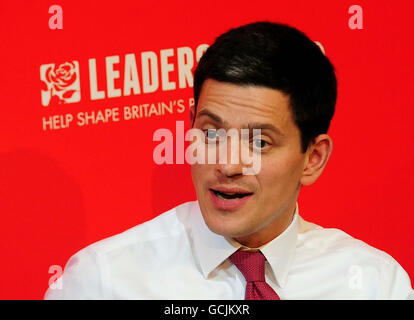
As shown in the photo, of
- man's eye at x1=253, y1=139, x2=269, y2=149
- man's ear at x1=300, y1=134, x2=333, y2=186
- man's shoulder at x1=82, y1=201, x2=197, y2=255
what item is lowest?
man's shoulder at x1=82, y1=201, x2=197, y2=255

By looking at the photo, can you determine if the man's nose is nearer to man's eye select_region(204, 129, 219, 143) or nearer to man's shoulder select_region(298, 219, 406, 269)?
man's eye select_region(204, 129, 219, 143)

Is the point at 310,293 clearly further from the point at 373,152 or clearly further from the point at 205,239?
the point at 373,152

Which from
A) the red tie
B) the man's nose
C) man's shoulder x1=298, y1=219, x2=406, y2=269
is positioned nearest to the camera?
the man's nose

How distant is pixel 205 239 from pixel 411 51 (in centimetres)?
101

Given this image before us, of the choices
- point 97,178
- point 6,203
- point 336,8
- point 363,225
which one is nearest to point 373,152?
point 363,225

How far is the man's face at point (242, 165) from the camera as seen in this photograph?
63.4 inches

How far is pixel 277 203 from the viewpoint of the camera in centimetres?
170

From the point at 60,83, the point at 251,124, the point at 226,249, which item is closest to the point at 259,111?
the point at 251,124

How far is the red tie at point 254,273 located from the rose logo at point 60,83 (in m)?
0.67

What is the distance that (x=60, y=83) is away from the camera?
197 cm

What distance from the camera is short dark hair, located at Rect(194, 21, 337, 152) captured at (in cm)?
161

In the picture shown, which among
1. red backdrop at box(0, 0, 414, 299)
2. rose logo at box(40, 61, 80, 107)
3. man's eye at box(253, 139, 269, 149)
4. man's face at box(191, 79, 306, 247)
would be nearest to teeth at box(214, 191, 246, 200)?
man's face at box(191, 79, 306, 247)

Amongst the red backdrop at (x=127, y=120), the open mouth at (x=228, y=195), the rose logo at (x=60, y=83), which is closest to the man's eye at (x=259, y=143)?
the open mouth at (x=228, y=195)

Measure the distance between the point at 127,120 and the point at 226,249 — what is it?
0.54 meters
